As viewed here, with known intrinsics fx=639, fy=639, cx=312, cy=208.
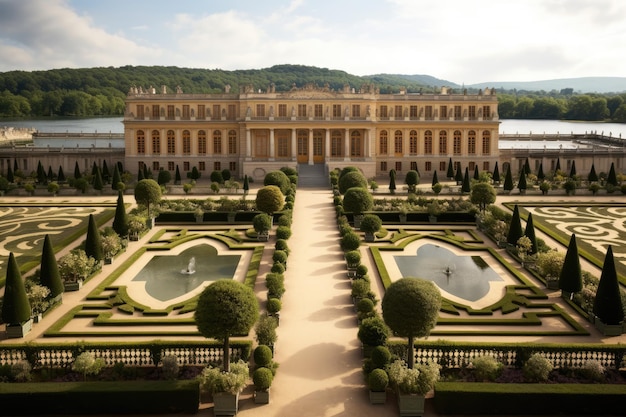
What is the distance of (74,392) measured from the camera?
16.9 metres

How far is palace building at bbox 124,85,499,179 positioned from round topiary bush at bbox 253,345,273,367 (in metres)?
43.9

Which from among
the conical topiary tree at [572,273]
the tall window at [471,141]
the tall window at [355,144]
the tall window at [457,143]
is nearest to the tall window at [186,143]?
the tall window at [355,144]

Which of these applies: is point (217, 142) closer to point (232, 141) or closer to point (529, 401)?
point (232, 141)

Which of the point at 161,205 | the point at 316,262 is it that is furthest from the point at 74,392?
the point at 161,205

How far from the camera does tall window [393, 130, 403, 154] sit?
65375 millimetres

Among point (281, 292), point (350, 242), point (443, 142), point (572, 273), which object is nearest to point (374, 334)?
point (281, 292)

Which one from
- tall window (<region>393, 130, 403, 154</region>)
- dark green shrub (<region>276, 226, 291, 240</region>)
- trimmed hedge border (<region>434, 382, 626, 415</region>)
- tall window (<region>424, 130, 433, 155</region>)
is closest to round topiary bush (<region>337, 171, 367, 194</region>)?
dark green shrub (<region>276, 226, 291, 240</region>)

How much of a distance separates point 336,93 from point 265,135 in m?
8.25

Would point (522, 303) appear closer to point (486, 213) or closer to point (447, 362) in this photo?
point (447, 362)

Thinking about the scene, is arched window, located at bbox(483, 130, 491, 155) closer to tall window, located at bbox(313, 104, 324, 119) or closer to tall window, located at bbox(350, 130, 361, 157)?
tall window, located at bbox(350, 130, 361, 157)

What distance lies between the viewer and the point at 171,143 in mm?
64562

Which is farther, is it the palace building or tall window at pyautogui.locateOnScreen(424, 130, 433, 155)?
tall window at pyautogui.locateOnScreen(424, 130, 433, 155)

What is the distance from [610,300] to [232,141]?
47106 mm

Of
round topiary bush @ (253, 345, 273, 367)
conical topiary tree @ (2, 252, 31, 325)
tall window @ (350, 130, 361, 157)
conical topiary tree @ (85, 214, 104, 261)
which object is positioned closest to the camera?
round topiary bush @ (253, 345, 273, 367)
